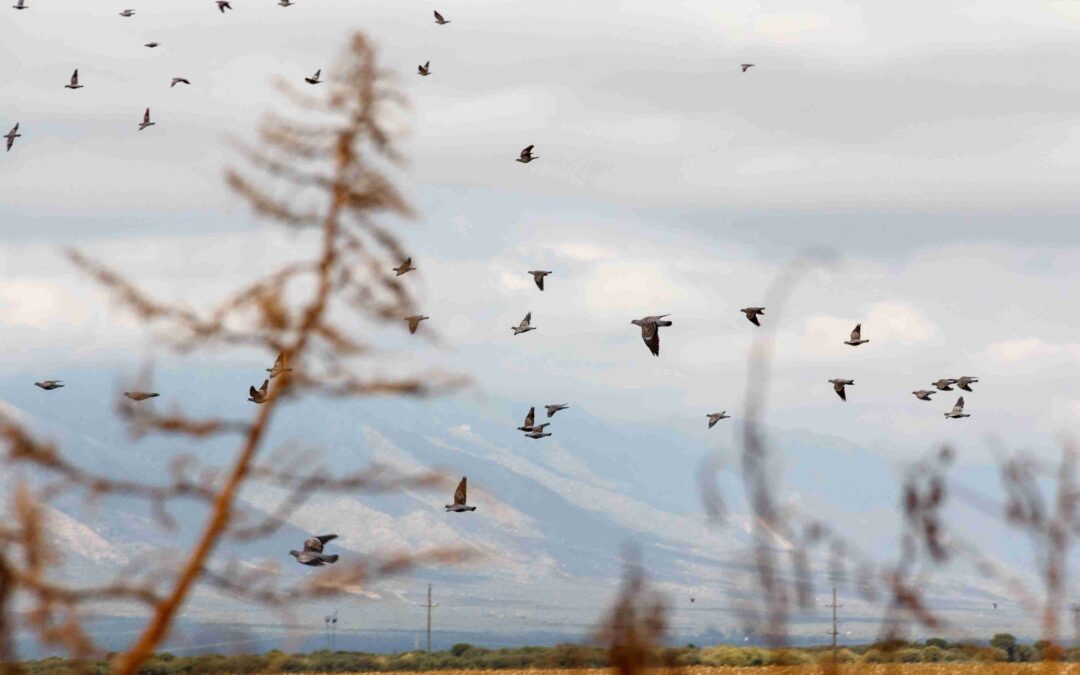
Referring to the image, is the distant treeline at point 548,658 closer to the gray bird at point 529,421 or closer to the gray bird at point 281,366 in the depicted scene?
the gray bird at point 281,366

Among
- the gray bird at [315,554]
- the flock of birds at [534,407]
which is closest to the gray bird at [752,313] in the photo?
the flock of birds at [534,407]

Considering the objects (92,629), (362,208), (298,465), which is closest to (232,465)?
(298,465)

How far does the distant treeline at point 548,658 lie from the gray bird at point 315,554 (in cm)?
69

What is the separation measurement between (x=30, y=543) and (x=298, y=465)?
4.49 feet

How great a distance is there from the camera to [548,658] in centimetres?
711

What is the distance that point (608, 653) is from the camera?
683 centimetres

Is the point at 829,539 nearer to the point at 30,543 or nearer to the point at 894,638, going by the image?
the point at 894,638

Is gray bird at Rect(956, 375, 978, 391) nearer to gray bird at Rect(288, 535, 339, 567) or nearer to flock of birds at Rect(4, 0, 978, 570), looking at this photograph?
flock of birds at Rect(4, 0, 978, 570)

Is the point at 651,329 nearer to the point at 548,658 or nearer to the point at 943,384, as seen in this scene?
the point at 943,384

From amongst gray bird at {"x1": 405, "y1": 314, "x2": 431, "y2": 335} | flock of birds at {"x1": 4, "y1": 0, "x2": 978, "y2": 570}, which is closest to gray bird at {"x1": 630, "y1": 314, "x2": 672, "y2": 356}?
flock of birds at {"x1": 4, "y1": 0, "x2": 978, "y2": 570}

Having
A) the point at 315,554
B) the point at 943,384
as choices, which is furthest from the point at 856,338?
the point at 315,554

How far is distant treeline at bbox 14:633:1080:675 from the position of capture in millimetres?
7281

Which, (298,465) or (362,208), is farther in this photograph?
(362,208)

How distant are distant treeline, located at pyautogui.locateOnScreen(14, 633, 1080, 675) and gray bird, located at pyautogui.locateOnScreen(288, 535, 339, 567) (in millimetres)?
691
